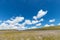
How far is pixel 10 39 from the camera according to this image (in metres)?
16.2

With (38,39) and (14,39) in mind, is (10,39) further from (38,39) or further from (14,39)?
(38,39)

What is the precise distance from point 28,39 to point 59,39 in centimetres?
311

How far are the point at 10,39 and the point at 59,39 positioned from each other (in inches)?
190

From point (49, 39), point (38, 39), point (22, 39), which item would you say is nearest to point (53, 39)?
point (49, 39)

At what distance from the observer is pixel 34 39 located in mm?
16172

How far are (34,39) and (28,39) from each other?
58 cm

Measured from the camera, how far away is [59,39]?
16812 millimetres

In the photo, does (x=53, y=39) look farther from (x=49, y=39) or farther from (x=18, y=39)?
(x=18, y=39)

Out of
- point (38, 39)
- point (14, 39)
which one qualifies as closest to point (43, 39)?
point (38, 39)

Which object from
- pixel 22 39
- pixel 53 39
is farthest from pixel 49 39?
pixel 22 39

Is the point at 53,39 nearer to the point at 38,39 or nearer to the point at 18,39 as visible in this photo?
the point at 38,39

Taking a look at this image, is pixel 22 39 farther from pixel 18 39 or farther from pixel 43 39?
pixel 43 39

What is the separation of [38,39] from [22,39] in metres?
1.53

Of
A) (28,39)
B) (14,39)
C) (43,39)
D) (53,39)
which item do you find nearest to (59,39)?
(53,39)
